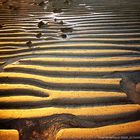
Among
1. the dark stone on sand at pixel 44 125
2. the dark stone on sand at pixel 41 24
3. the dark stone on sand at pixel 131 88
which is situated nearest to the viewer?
the dark stone on sand at pixel 44 125

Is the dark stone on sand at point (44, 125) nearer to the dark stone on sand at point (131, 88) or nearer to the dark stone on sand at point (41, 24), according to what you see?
the dark stone on sand at point (131, 88)

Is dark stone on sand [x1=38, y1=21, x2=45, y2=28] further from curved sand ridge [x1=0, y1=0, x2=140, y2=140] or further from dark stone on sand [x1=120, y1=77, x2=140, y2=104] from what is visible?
dark stone on sand [x1=120, y1=77, x2=140, y2=104]

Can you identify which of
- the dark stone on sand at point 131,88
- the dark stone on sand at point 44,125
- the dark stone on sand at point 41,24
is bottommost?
the dark stone on sand at point 44,125

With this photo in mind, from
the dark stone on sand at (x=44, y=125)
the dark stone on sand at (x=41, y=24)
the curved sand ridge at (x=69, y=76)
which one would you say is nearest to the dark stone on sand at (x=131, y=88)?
the curved sand ridge at (x=69, y=76)

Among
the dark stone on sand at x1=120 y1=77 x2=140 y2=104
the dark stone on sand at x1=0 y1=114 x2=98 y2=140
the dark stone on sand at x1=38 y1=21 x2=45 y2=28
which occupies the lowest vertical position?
the dark stone on sand at x1=0 y1=114 x2=98 y2=140

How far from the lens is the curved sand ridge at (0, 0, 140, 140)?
7.66ft

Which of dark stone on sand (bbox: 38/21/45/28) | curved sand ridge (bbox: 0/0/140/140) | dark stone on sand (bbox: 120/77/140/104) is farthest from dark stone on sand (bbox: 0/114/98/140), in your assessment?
dark stone on sand (bbox: 38/21/45/28)

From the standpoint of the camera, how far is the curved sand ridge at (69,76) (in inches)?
92.0

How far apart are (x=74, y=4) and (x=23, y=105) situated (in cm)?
436

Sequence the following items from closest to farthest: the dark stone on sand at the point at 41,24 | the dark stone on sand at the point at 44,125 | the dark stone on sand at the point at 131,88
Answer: the dark stone on sand at the point at 44,125 < the dark stone on sand at the point at 131,88 < the dark stone on sand at the point at 41,24

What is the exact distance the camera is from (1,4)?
6.96 metres

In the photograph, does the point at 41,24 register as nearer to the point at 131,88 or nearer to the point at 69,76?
the point at 69,76

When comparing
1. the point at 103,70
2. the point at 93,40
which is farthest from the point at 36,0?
the point at 103,70

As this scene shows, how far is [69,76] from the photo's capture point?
301 centimetres
